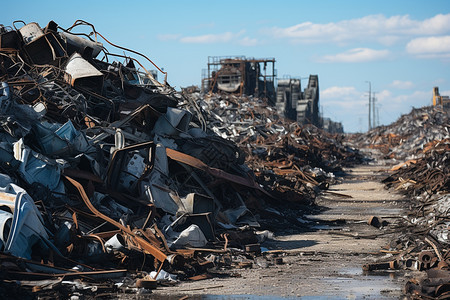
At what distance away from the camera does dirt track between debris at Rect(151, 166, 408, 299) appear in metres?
6.72

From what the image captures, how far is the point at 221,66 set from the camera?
47.1 metres

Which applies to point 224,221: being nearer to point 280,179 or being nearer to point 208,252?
point 208,252

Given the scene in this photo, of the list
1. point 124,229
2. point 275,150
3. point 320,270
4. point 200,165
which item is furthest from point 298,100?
point 124,229

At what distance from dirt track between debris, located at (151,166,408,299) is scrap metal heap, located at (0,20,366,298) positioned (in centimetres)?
45

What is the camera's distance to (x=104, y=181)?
9.79 m

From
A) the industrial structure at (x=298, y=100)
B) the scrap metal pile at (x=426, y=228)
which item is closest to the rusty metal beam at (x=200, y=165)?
the scrap metal pile at (x=426, y=228)

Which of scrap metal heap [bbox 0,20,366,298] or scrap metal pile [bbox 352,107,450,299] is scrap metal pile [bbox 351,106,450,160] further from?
scrap metal heap [bbox 0,20,366,298]

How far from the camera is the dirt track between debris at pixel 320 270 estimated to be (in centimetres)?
672

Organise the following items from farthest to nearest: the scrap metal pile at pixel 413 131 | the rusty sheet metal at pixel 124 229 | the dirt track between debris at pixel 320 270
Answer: the scrap metal pile at pixel 413 131, the rusty sheet metal at pixel 124 229, the dirt track between debris at pixel 320 270

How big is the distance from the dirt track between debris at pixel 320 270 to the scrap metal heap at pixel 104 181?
449mm

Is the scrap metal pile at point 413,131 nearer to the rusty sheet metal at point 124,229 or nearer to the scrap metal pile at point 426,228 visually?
the scrap metal pile at point 426,228

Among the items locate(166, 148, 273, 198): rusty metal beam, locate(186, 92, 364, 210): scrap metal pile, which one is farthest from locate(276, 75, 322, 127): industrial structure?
locate(166, 148, 273, 198): rusty metal beam

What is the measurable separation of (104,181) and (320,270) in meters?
3.68

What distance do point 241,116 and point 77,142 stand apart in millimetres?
22570
